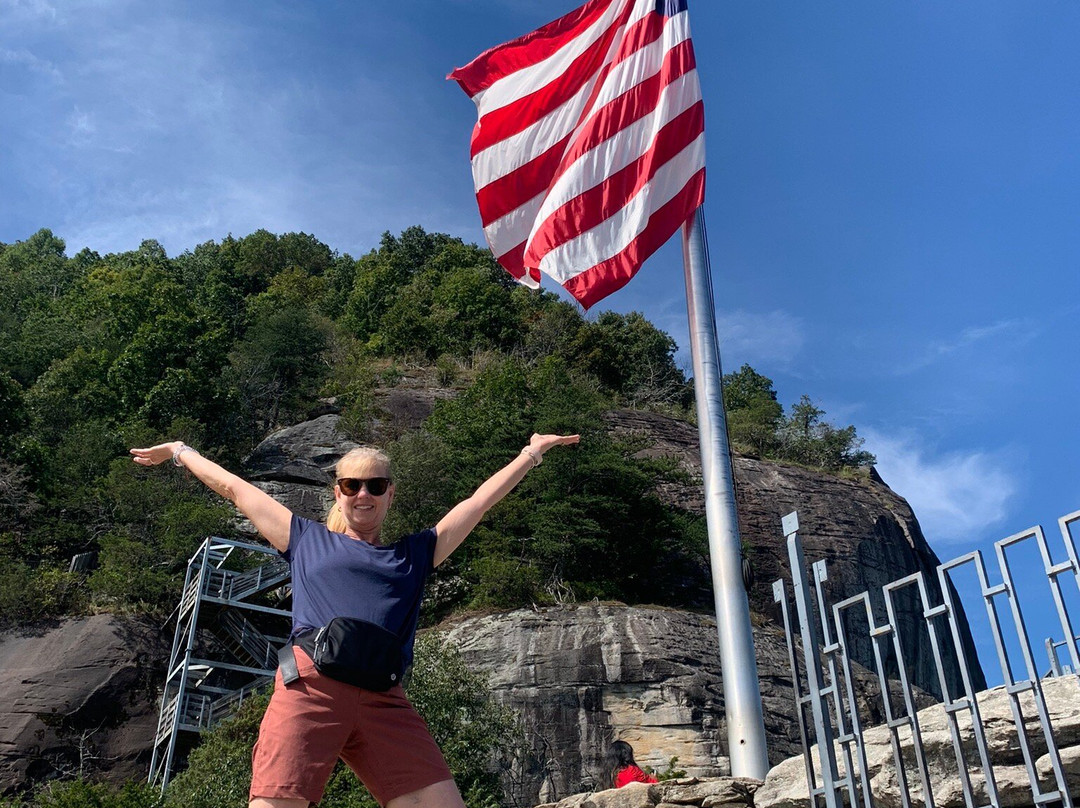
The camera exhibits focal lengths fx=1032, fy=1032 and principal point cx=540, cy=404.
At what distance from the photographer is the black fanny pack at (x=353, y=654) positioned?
329 centimetres

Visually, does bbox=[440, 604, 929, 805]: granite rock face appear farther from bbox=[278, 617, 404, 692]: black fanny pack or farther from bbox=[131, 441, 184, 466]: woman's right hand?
bbox=[278, 617, 404, 692]: black fanny pack

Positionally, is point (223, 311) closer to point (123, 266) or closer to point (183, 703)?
point (123, 266)

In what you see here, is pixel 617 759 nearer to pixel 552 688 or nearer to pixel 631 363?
pixel 552 688

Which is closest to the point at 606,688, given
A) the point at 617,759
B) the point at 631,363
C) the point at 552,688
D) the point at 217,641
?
the point at 552,688

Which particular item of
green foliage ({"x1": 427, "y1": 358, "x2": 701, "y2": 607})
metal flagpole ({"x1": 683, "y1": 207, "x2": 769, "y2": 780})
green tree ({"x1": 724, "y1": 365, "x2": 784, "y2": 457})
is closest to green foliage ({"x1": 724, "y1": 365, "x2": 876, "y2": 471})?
green tree ({"x1": 724, "y1": 365, "x2": 784, "y2": 457})

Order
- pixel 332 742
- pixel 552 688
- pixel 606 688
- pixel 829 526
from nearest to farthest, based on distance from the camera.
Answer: pixel 332 742
pixel 552 688
pixel 606 688
pixel 829 526

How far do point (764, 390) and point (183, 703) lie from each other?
127 ft

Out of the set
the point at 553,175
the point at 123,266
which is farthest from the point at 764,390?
the point at 553,175

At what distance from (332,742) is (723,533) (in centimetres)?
561

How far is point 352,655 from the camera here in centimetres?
329

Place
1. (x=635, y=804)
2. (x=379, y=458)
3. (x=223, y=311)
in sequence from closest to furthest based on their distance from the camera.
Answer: (x=379, y=458)
(x=635, y=804)
(x=223, y=311)

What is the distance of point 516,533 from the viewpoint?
2589 cm

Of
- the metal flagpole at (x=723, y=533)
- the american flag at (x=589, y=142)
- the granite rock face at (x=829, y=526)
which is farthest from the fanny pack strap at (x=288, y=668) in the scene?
the granite rock face at (x=829, y=526)

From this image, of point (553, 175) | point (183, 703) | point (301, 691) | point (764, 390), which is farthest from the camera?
point (764, 390)
